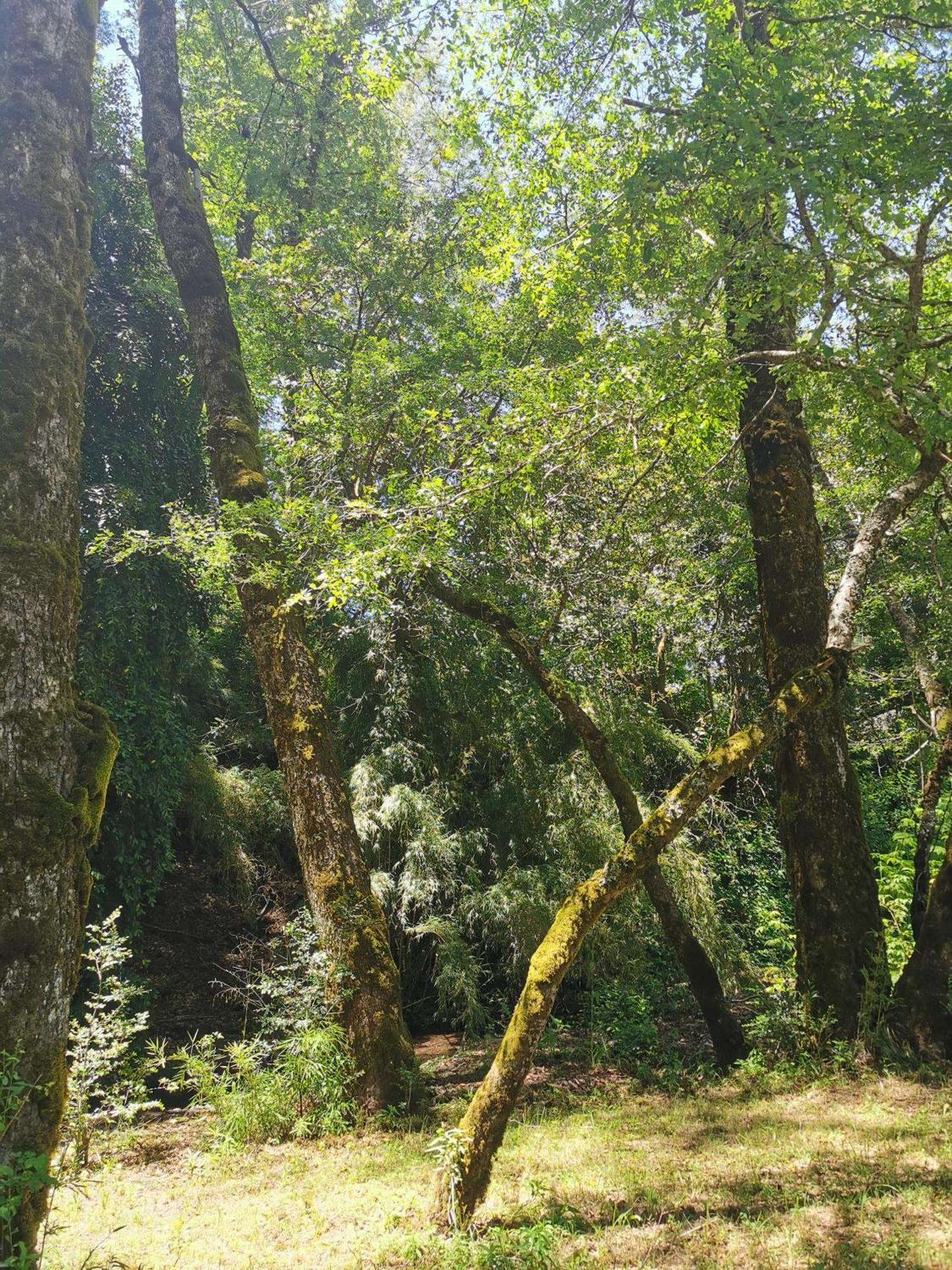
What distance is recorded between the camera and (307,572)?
696 centimetres

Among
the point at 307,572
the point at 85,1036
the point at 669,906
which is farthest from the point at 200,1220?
the point at 307,572

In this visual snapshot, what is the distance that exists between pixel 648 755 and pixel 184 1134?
6254mm

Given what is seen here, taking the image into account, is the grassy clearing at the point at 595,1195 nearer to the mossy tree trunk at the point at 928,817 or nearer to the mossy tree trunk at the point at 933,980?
the mossy tree trunk at the point at 933,980

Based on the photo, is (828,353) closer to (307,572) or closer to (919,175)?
(919,175)

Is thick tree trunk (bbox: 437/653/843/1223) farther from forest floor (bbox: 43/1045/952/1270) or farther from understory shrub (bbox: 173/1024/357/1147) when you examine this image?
understory shrub (bbox: 173/1024/357/1147)

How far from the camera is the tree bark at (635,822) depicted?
6.02m

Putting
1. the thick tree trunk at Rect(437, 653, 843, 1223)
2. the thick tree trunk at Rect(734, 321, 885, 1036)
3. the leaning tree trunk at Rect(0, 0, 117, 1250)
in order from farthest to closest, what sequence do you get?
the thick tree trunk at Rect(734, 321, 885, 1036), the thick tree trunk at Rect(437, 653, 843, 1223), the leaning tree trunk at Rect(0, 0, 117, 1250)

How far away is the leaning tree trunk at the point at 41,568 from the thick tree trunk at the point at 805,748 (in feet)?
13.3

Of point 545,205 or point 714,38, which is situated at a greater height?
point 545,205

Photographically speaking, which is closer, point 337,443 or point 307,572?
point 307,572

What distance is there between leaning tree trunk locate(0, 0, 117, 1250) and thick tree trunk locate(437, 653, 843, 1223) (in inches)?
64.4

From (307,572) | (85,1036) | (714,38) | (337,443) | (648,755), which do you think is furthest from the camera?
(648,755)

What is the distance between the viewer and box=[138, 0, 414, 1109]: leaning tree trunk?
560 centimetres

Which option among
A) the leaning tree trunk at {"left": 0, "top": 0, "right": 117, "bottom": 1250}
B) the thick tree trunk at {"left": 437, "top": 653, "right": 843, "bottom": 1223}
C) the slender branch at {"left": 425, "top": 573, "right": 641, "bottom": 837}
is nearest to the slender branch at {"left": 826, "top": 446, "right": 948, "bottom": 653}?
the thick tree trunk at {"left": 437, "top": 653, "right": 843, "bottom": 1223}
